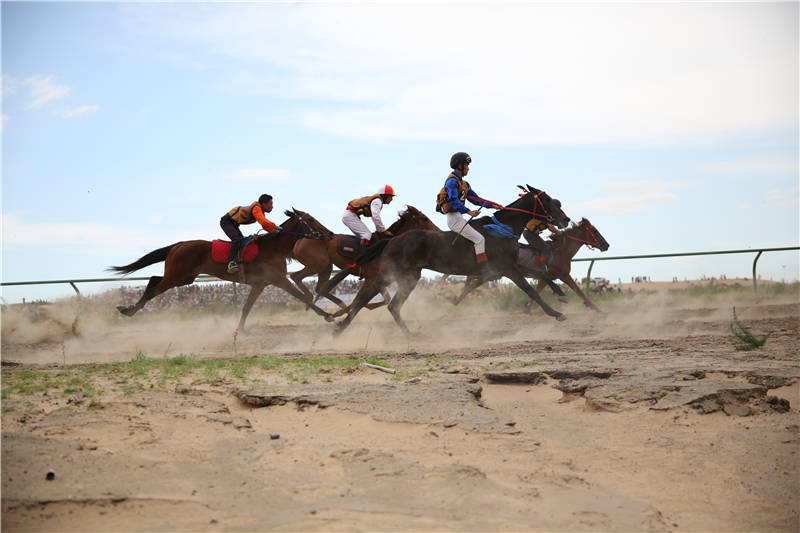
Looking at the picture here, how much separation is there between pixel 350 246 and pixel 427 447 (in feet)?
28.5

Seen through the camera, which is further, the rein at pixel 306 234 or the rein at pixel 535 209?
the rein at pixel 306 234

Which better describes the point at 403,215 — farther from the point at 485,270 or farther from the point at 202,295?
the point at 202,295

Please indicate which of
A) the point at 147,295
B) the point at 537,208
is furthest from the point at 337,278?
the point at 537,208

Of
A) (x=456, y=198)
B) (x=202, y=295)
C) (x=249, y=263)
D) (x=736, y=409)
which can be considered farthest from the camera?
(x=202, y=295)

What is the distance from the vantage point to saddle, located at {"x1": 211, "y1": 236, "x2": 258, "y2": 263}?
45.2ft

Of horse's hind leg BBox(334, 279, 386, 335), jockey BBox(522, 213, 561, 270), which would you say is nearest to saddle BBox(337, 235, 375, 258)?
horse's hind leg BBox(334, 279, 386, 335)

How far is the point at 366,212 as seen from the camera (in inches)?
→ 540

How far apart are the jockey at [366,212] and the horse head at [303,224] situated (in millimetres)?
633

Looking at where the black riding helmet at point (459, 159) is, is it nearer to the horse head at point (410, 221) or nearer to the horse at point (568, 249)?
the horse head at point (410, 221)

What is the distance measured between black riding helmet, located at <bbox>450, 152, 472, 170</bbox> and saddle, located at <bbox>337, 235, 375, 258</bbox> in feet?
7.96

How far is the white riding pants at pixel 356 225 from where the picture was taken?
13.6m

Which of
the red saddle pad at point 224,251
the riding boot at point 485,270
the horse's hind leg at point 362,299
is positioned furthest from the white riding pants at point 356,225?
the riding boot at point 485,270

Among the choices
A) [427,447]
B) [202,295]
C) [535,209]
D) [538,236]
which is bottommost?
[427,447]

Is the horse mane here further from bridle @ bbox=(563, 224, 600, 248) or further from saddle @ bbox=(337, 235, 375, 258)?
bridle @ bbox=(563, 224, 600, 248)
